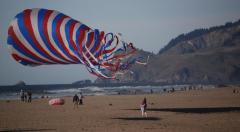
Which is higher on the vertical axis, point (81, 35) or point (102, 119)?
point (81, 35)

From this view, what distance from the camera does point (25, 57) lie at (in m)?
26.8

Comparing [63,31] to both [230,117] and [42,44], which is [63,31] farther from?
[230,117]

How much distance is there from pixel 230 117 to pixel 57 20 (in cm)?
1135

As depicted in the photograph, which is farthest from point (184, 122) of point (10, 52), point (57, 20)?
point (10, 52)

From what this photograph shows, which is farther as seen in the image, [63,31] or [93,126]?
[63,31]

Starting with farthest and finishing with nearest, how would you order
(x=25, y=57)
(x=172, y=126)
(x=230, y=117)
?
1. (x=25, y=57)
2. (x=230, y=117)
3. (x=172, y=126)

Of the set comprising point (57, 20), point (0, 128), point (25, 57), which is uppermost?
point (57, 20)

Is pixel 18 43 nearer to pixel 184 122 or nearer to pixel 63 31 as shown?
pixel 63 31

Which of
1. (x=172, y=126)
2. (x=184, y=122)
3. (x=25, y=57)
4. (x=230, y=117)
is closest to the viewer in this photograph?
(x=172, y=126)

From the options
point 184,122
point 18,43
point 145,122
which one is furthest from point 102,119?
point 18,43

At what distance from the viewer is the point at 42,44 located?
26.0 m

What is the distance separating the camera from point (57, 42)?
25656 millimetres

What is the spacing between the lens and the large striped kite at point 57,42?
79.0 feet

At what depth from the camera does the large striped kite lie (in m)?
24.1
